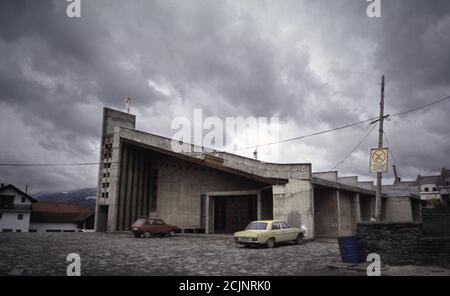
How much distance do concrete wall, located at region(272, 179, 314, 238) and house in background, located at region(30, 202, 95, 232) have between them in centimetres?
4648

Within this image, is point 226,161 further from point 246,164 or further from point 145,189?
point 145,189

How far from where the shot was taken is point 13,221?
49.6m

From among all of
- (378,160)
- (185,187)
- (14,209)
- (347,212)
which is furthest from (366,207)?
(14,209)

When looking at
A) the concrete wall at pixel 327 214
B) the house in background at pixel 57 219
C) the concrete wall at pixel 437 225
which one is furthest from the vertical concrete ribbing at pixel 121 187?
the house in background at pixel 57 219

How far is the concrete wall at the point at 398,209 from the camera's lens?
3209cm

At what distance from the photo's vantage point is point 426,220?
12.5 metres

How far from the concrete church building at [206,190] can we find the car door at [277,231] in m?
3.31

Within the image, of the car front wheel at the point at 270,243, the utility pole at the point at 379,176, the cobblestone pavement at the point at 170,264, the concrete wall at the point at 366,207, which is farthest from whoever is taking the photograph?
the concrete wall at the point at 366,207

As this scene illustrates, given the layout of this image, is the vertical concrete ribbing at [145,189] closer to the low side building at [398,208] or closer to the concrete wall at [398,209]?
the low side building at [398,208]

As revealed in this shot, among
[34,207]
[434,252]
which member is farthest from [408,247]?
[34,207]

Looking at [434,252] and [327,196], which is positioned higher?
[327,196]

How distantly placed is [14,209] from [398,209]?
175ft

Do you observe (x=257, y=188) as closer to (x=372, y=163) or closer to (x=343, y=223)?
(x=343, y=223)
